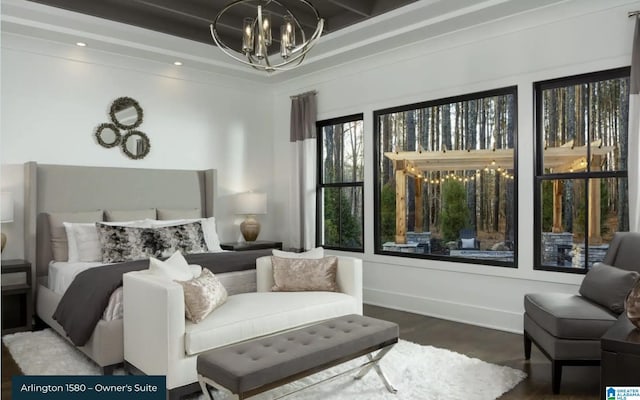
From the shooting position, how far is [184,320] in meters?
2.82

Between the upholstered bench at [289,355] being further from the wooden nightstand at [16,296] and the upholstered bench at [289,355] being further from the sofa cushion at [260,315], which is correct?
the wooden nightstand at [16,296]

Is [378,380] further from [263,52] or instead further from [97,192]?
[97,192]

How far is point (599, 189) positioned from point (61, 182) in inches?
195

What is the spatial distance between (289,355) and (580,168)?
3.00 m

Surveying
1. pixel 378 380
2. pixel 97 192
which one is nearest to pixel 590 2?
pixel 378 380

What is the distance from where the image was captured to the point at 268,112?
669cm

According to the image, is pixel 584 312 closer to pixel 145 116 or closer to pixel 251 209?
pixel 251 209

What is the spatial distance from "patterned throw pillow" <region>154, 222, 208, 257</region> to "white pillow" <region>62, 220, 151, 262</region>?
1.65 ft

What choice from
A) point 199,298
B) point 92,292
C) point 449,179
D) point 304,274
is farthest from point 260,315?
point 449,179

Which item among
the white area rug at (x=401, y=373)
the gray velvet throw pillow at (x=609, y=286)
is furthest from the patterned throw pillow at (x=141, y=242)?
the gray velvet throw pillow at (x=609, y=286)

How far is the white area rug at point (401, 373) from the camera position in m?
2.92

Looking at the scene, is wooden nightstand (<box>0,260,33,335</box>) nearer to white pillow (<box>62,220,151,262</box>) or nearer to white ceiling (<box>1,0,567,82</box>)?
white pillow (<box>62,220,151,262</box>)

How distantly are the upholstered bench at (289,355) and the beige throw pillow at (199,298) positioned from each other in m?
0.36

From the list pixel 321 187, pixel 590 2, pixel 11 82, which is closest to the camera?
pixel 590 2
